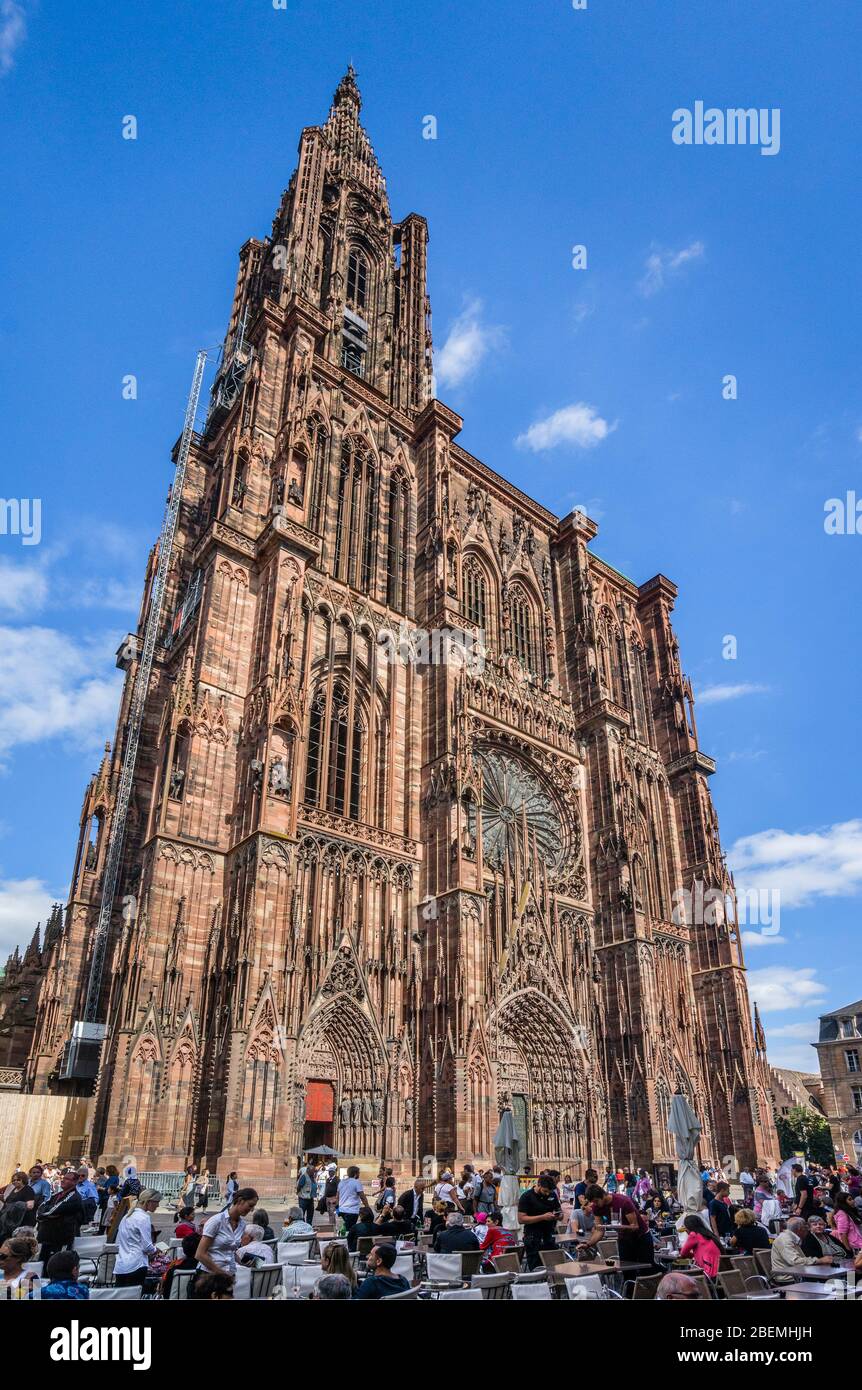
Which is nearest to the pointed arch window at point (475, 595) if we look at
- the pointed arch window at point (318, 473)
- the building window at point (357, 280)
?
the pointed arch window at point (318, 473)

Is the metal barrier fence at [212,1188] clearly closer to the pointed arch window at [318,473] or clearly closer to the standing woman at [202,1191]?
the standing woman at [202,1191]

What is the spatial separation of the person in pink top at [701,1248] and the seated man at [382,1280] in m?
3.99

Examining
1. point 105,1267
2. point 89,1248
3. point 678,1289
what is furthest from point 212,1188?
point 678,1289

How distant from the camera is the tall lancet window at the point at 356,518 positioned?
31.1m

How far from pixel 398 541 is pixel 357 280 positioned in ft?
56.8

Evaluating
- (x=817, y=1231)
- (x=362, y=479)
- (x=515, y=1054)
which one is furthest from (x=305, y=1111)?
(x=362, y=479)

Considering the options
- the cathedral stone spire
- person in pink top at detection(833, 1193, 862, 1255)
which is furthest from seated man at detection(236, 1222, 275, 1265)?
the cathedral stone spire

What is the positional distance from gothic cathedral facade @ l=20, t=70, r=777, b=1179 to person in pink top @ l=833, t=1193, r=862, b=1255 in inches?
505

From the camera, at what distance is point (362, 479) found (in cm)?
3394

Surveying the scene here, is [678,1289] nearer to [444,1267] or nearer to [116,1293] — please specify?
[444,1267]

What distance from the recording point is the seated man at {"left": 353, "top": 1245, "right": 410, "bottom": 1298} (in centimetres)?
649

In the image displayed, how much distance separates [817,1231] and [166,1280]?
27.5 ft
